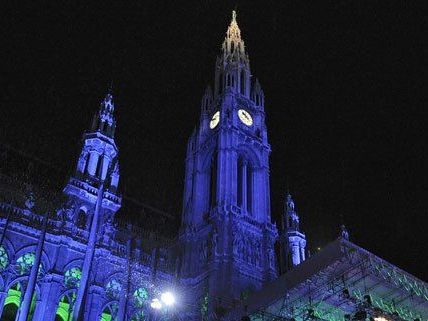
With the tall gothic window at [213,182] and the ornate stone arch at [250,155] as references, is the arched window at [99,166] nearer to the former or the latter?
the tall gothic window at [213,182]

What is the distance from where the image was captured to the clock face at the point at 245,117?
45759 millimetres

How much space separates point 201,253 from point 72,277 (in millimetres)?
10863

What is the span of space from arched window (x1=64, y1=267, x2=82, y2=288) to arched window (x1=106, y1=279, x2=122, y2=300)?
2.28 metres

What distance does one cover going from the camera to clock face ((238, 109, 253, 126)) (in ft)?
150

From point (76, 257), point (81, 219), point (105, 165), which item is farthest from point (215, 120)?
point (76, 257)

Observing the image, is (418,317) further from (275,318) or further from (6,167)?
(6,167)

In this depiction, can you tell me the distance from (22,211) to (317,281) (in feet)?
65.3

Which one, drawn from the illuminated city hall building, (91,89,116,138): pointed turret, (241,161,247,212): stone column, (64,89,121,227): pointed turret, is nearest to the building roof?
the illuminated city hall building

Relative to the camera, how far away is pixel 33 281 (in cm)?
2562

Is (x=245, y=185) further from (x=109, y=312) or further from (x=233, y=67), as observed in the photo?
(x=109, y=312)

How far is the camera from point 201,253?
37.8 metres

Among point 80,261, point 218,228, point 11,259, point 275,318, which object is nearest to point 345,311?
point 275,318

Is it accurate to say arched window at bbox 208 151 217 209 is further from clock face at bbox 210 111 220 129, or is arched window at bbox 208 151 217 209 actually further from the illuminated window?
the illuminated window

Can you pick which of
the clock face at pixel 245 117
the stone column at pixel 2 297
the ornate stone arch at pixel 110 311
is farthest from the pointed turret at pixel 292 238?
the stone column at pixel 2 297
